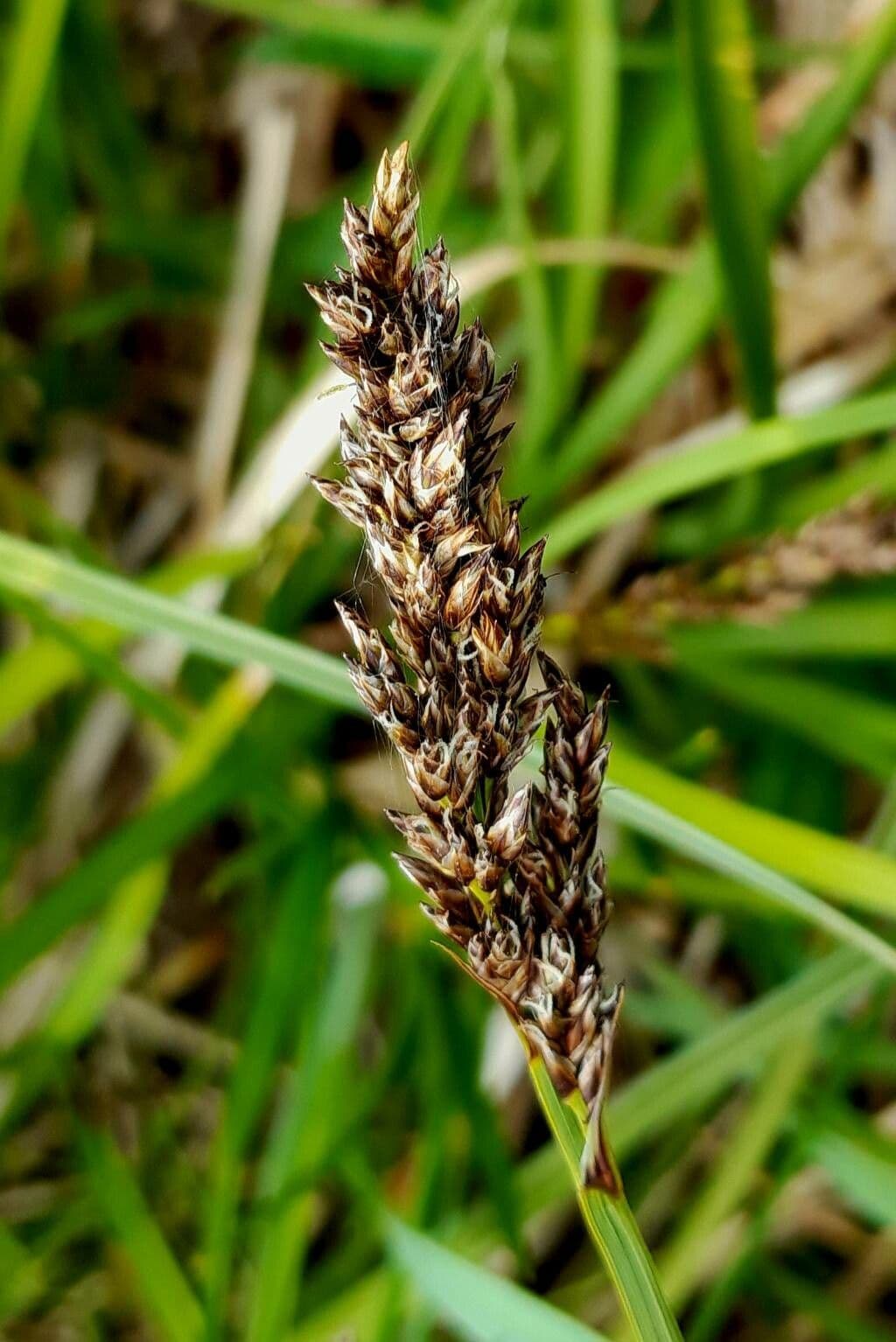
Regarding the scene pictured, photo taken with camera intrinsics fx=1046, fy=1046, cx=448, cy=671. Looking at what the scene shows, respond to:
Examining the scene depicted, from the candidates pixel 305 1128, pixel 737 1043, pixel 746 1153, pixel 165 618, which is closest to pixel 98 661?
pixel 165 618

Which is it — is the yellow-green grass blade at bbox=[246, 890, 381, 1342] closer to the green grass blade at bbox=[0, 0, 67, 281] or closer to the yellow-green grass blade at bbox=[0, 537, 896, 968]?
the yellow-green grass blade at bbox=[0, 537, 896, 968]

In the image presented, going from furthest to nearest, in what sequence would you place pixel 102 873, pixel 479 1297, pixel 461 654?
pixel 102 873 → pixel 479 1297 → pixel 461 654

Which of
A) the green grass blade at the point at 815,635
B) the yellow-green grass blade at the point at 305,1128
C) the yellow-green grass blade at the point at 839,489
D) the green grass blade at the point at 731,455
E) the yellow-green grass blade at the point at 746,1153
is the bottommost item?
the yellow-green grass blade at the point at 746,1153

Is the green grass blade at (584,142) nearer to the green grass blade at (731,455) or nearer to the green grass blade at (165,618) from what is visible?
the green grass blade at (731,455)

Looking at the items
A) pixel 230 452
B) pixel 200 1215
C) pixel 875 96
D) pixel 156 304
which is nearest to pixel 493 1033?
pixel 200 1215

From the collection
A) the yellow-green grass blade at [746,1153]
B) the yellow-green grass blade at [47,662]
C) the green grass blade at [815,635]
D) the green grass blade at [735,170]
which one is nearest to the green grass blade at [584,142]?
the green grass blade at [735,170]

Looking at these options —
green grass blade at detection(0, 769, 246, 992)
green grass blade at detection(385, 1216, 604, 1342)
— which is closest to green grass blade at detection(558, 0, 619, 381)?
green grass blade at detection(0, 769, 246, 992)

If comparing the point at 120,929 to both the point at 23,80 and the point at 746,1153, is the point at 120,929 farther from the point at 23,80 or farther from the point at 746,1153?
the point at 23,80
